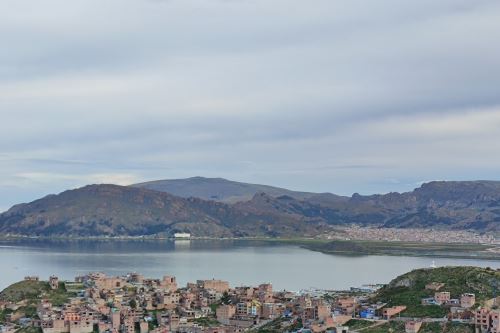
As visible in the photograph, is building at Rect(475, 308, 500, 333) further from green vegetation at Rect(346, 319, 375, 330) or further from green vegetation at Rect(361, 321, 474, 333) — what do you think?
green vegetation at Rect(346, 319, 375, 330)

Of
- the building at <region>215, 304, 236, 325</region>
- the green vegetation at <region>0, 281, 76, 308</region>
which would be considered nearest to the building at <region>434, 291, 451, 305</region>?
the building at <region>215, 304, 236, 325</region>

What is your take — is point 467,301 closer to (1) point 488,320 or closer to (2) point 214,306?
(1) point 488,320

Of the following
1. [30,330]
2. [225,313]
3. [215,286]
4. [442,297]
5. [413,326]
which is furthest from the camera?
[215,286]

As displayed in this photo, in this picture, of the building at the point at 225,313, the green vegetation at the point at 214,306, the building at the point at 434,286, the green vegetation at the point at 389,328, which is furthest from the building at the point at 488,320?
the green vegetation at the point at 214,306

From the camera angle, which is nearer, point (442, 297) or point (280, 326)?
point (442, 297)

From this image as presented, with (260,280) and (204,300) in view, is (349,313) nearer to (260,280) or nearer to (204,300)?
(204,300)

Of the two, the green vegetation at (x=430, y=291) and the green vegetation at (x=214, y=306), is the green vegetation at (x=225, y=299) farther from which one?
the green vegetation at (x=430, y=291)

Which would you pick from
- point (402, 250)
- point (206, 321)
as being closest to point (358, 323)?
point (206, 321)
